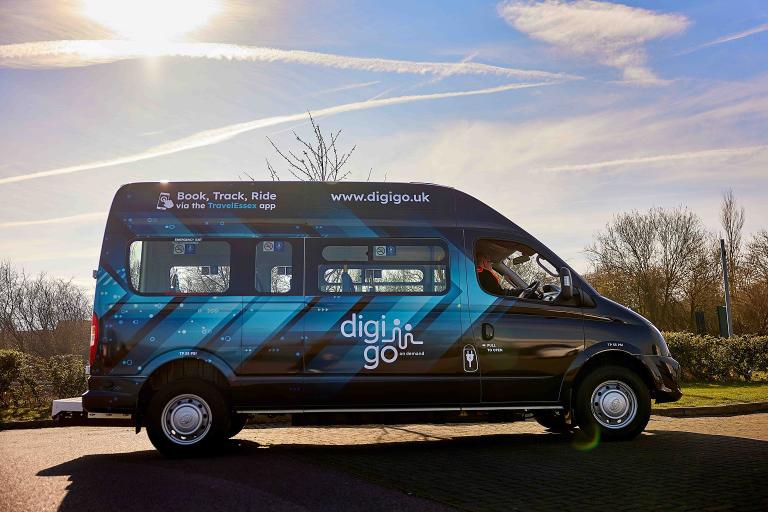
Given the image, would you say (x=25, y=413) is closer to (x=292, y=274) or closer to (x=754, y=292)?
(x=292, y=274)

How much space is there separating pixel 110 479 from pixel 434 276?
13.4ft

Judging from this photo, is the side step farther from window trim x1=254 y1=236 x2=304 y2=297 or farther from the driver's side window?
the driver's side window

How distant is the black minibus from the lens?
346 inches

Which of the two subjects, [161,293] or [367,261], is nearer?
[161,293]

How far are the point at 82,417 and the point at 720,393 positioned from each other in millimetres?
12303

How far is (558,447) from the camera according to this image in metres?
8.93

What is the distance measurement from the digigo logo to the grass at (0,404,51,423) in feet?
28.4

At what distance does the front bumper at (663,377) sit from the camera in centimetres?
931

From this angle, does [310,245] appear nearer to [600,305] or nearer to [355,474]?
[355,474]

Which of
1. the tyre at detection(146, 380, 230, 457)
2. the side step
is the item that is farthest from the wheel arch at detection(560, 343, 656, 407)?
the side step

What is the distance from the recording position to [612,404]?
9219 millimetres

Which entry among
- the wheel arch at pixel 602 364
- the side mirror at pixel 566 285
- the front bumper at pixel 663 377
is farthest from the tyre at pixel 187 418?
the front bumper at pixel 663 377

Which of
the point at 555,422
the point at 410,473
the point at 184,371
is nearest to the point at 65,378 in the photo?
the point at 184,371

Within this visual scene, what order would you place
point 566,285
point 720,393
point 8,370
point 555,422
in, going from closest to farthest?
point 566,285
point 555,422
point 8,370
point 720,393
